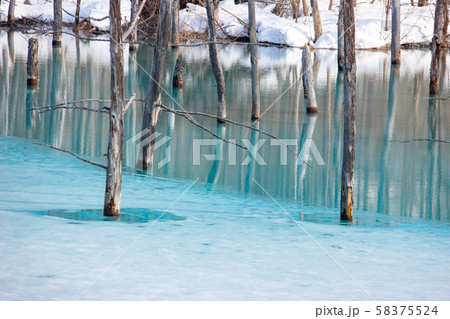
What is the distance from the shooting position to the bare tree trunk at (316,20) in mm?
28464

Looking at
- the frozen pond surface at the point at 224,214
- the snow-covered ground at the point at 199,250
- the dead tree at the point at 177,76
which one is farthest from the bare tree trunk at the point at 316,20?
the snow-covered ground at the point at 199,250

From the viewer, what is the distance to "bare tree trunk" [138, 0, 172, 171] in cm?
789

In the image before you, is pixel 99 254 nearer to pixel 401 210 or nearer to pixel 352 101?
pixel 352 101

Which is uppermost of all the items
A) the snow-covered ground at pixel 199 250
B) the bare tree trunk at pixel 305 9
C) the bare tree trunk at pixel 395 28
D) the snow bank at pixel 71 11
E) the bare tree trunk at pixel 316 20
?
the bare tree trunk at pixel 305 9

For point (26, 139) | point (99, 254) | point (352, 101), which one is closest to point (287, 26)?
point (26, 139)

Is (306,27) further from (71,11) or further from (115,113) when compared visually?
(115,113)

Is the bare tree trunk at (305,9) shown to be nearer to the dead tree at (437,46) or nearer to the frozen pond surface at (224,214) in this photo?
the dead tree at (437,46)

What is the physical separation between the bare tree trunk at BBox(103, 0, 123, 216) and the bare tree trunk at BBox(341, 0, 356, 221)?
2151 mm

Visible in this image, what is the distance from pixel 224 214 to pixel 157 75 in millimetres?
2369

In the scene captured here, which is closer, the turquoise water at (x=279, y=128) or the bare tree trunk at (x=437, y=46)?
the turquoise water at (x=279, y=128)

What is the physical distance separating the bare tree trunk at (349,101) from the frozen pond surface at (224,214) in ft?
1.36

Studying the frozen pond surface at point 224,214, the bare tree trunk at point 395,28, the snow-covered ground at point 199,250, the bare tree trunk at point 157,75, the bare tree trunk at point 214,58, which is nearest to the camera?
the snow-covered ground at point 199,250

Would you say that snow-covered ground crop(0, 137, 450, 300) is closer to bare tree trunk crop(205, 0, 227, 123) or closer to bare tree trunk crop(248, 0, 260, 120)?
bare tree trunk crop(205, 0, 227, 123)

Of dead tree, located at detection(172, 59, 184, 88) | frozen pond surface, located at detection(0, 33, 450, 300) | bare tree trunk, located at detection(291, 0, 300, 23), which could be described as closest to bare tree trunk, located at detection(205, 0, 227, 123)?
frozen pond surface, located at detection(0, 33, 450, 300)
